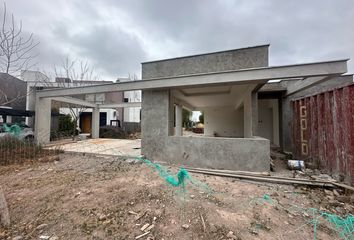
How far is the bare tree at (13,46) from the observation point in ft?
11.4

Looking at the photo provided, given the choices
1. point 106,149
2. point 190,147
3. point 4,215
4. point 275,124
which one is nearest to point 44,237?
Answer: point 4,215

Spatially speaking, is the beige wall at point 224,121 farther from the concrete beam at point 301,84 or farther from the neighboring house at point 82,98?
the neighboring house at point 82,98

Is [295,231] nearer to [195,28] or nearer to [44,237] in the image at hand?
[44,237]

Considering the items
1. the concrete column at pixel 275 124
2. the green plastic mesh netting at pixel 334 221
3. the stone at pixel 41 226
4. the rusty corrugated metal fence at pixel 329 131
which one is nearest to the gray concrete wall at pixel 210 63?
the rusty corrugated metal fence at pixel 329 131

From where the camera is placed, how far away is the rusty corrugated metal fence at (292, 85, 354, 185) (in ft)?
12.2

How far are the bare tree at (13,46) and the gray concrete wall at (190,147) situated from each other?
344 centimetres

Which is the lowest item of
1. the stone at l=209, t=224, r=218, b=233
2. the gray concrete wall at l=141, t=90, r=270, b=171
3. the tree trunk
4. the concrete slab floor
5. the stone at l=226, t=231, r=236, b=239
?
the stone at l=226, t=231, r=236, b=239

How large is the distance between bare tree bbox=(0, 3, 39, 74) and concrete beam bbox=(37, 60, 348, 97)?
2.51 metres

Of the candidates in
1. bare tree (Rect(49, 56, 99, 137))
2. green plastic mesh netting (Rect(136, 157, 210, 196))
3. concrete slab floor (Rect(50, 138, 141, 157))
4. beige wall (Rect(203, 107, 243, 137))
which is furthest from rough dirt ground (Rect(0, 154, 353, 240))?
bare tree (Rect(49, 56, 99, 137))

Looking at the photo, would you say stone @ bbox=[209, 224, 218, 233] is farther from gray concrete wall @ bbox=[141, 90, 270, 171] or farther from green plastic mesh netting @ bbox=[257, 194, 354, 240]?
gray concrete wall @ bbox=[141, 90, 270, 171]

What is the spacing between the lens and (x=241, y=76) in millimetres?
4547

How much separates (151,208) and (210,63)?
494 cm

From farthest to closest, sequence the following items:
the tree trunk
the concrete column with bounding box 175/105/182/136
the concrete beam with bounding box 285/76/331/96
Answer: the concrete column with bounding box 175/105/182/136, the concrete beam with bounding box 285/76/331/96, the tree trunk

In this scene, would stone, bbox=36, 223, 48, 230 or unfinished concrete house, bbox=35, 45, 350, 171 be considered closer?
stone, bbox=36, 223, 48, 230
